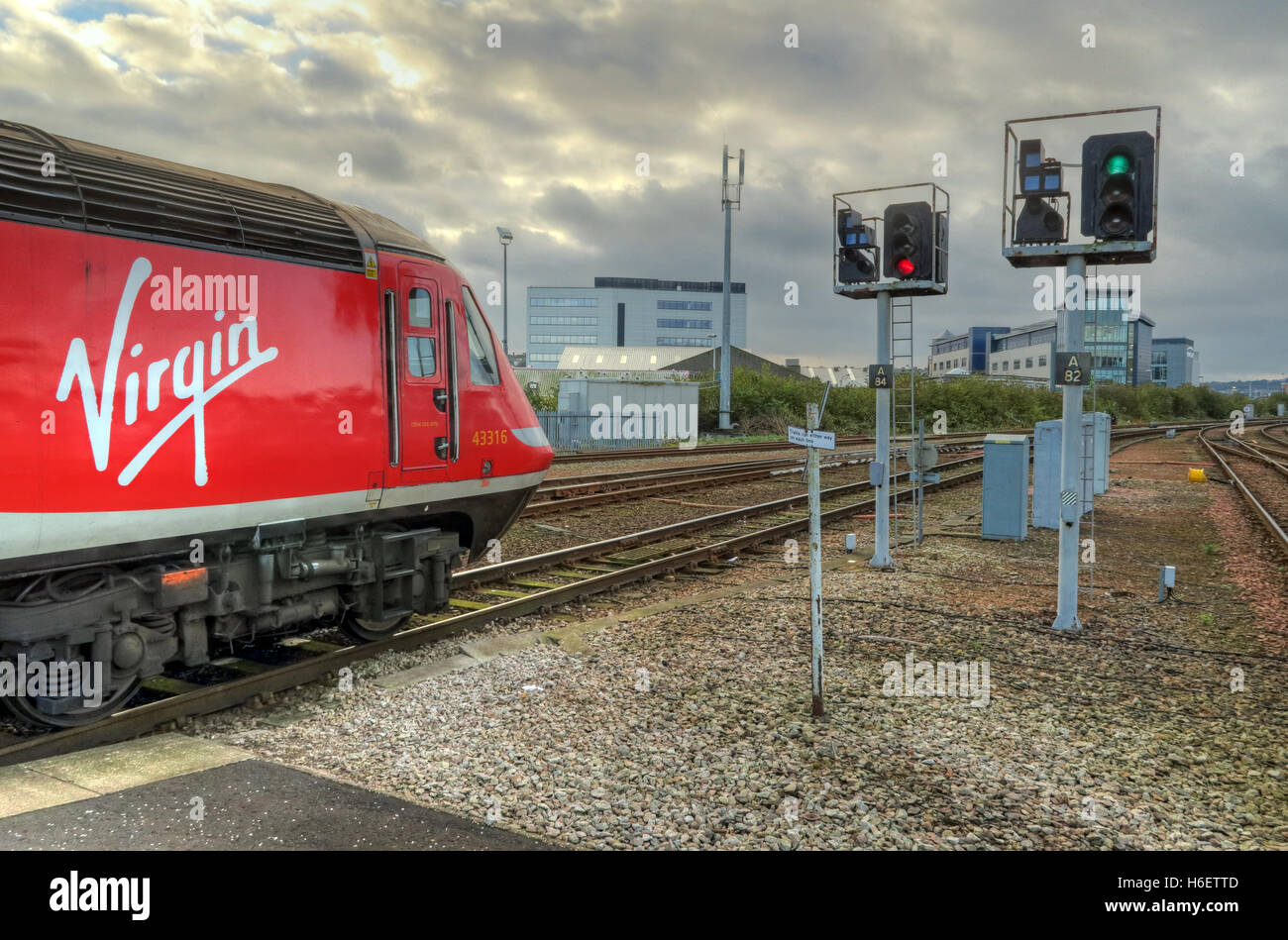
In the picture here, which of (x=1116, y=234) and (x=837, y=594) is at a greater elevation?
(x=1116, y=234)

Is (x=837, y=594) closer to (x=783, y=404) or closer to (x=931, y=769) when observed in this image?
(x=931, y=769)

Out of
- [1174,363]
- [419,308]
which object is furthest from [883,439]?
[1174,363]

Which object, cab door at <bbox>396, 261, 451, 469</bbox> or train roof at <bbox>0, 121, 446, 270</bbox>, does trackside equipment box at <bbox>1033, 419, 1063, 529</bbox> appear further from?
train roof at <bbox>0, 121, 446, 270</bbox>

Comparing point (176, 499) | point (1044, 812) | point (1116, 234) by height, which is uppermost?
point (1116, 234)

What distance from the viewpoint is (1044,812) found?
4.77m

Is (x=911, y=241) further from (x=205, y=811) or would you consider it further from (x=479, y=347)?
(x=205, y=811)

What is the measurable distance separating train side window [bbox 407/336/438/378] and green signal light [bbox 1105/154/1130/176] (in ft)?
20.4

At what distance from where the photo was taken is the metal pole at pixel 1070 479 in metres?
8.50

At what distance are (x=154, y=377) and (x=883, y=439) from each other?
8.43 meters

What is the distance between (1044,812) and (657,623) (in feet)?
15.2

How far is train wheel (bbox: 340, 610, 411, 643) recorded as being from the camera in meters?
7.84

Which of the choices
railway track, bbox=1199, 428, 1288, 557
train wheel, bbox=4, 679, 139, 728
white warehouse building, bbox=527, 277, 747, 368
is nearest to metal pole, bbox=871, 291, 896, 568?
railway track, bbox=1199, 428, 1288, 557

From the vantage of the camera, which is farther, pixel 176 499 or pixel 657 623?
pixel 657 623
